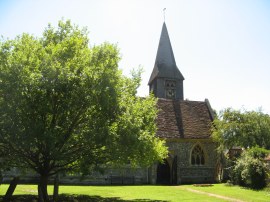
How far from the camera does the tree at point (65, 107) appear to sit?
40.3 feet

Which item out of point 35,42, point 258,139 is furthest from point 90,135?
point 258,139

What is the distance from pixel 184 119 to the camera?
109ft

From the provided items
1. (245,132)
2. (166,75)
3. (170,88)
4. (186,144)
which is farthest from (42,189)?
(166,75)

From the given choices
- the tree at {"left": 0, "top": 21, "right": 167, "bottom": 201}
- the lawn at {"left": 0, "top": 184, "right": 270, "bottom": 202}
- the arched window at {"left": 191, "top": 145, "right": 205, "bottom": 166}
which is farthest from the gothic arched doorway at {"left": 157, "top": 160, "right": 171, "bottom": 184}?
the tree at {"left": 0, "top": 21, "right": 167, "bottom": 201}

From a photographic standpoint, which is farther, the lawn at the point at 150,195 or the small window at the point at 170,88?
the small window at the point at 170,88

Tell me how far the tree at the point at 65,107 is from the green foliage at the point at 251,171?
40.1ft

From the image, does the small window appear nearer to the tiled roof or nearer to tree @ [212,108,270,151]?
the tiled roof

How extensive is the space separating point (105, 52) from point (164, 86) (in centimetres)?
3010

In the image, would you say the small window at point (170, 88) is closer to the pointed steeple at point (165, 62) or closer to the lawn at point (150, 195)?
the pointed steeple at point (165, 62)

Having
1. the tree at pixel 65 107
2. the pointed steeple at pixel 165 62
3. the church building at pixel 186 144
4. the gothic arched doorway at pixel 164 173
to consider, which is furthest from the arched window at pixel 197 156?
the tree at pixel 65 107

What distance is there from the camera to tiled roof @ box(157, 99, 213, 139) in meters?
31.0

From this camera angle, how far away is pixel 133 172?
95.7 ft

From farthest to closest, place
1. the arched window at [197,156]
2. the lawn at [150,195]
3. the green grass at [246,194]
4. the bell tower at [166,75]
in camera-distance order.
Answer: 1. the bell tower at [166,75]
2. the arched window at [197,156]
3. the green grass at [246,194]
4. the lawn at [150,195]

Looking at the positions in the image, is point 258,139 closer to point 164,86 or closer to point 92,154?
point 164,86
